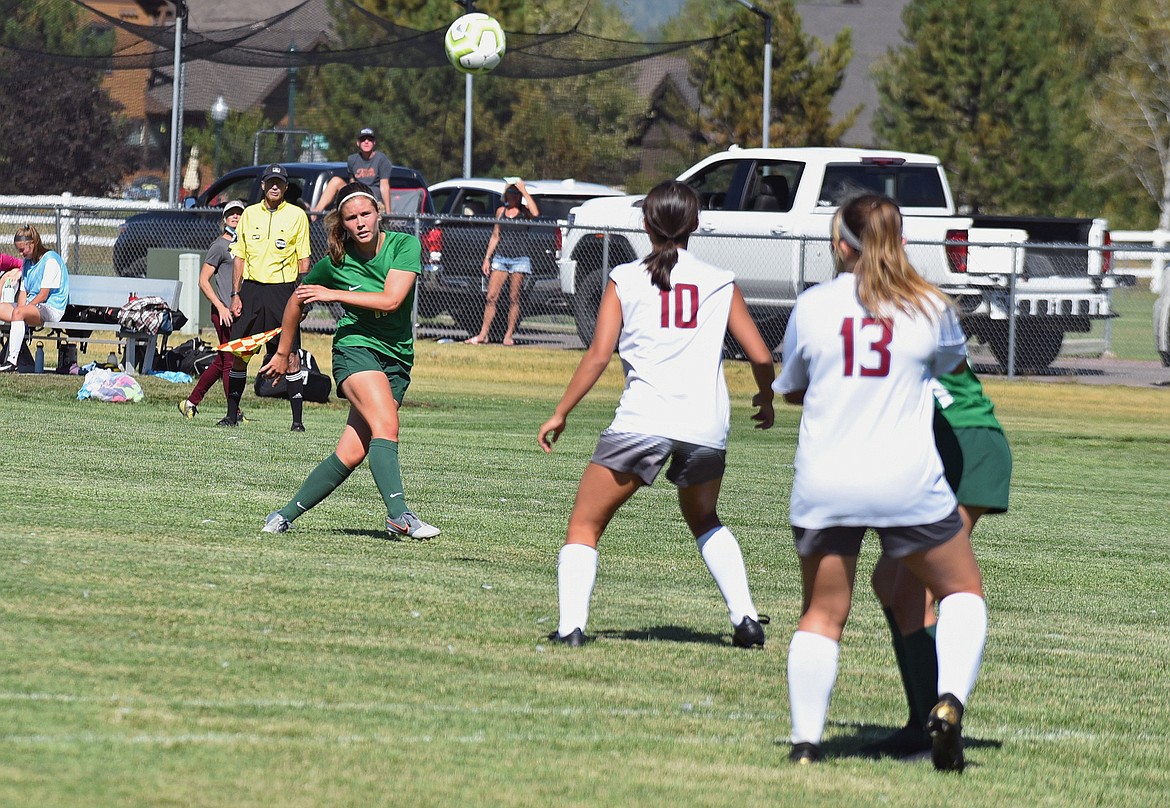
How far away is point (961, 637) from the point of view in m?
5.03

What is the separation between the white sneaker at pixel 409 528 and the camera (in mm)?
8961

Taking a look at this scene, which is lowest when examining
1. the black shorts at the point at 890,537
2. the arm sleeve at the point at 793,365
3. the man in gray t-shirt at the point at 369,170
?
the black shorts at the point at 890,537

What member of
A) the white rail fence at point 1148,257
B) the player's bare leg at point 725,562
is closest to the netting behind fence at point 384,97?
the white rail fence at point 1148,257

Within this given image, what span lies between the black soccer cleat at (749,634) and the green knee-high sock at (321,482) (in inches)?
107

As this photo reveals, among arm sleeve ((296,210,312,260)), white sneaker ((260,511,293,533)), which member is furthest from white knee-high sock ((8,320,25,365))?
white sneaker ((260,511,293,533))

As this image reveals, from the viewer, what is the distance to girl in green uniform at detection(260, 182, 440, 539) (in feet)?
28.3

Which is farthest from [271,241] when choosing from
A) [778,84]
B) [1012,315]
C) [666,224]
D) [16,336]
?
[778,84]

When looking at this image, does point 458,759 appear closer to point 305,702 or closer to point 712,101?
point 305,702

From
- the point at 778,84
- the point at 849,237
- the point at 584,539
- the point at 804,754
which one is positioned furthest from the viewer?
the point at 778,84

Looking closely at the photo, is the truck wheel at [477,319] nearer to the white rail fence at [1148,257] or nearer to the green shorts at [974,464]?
the white rail fence at [1148,257]

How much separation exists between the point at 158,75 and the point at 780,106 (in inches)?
849

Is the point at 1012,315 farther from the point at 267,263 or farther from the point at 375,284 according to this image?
the point at 375,284

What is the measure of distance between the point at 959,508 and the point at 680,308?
149 cm

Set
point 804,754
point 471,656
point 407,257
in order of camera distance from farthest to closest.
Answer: point 407,257 < point 471,656 < point 804,754
